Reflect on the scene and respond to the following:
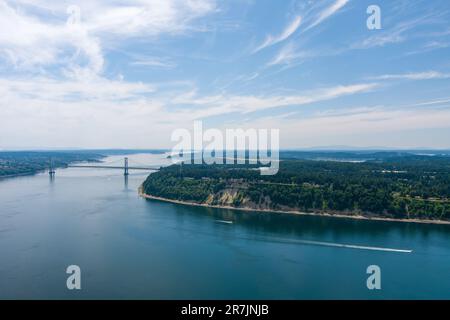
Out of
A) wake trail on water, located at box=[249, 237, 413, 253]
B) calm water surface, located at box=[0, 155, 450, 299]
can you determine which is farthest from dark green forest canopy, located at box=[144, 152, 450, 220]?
wake trail on water, located at box=[249, 237, 413, 253]

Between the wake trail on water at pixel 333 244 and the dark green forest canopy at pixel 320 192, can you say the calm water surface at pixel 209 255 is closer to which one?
the wake trail on water at pixel 333 244

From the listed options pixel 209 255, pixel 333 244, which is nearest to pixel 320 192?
pixel 333 244

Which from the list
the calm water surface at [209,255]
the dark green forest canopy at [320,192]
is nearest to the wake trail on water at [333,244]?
the calm water surface at [209,255]

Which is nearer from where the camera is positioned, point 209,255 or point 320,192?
point 209,255

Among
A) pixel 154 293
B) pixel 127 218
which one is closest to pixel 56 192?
pixel 127 218

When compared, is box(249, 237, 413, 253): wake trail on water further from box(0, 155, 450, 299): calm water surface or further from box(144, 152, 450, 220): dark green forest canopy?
box(144, 152, 450, 220): dark green forest canopy

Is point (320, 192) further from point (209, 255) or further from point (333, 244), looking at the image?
point (209, 255)

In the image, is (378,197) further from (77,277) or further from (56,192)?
(56,192)

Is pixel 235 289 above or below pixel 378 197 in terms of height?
below
